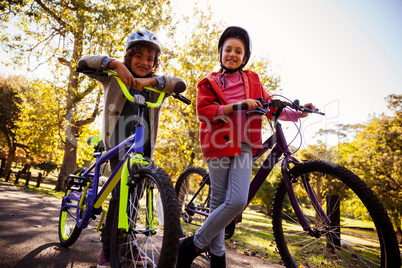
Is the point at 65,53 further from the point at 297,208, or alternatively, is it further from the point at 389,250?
the point at 389,250

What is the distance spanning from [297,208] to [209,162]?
897mm

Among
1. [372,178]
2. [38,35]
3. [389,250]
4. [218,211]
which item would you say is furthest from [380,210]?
[372,178]

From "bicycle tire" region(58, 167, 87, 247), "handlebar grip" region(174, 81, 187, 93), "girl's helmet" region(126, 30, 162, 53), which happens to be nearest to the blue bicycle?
"handlebar grip" region(174, 81, 187, 93)

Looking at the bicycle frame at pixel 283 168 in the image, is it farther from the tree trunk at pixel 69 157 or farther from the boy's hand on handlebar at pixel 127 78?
the tree trunk at pixel 69 157

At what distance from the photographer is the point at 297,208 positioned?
6.97 feet

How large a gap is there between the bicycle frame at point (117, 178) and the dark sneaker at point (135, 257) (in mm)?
228

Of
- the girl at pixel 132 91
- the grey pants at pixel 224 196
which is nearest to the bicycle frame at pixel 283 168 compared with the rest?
the grey pants at pixel 224 196

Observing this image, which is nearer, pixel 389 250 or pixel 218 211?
pixel 389 250

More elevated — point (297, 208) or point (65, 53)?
point (65, 53)

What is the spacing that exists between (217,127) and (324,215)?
1177 millimetres

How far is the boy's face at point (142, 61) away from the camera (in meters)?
2.66

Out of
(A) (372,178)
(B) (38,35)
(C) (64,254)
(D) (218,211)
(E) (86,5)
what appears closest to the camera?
(D) (218,211)

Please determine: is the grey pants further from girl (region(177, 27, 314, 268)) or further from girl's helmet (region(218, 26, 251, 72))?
girl's helmet (region(218, 26, 251, 72))

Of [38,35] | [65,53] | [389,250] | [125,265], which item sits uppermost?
[38,35]
